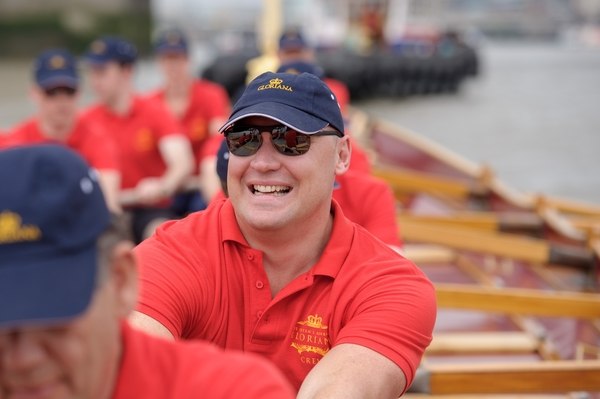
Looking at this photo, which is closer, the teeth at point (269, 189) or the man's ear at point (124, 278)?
the man's ear at point (124, 278)

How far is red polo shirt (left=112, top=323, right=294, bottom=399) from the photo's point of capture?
122 centimetres

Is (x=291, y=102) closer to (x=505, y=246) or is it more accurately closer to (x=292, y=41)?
(x=505, y=246)

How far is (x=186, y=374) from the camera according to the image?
125 cm

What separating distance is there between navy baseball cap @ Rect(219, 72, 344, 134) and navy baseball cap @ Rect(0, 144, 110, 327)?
0.90 meters

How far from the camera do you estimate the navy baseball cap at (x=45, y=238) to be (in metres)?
1.07

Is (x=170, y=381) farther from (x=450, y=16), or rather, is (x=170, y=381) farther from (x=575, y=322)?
(x=450, y=16)

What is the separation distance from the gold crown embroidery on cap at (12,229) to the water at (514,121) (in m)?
9.27

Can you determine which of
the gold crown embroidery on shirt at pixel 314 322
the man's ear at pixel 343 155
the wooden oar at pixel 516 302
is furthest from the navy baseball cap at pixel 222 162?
the wooden oar at pixel 516 302

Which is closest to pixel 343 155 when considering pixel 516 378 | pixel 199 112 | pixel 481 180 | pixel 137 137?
pixel 516 378

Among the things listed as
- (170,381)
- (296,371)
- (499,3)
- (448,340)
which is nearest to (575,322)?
(448,340)

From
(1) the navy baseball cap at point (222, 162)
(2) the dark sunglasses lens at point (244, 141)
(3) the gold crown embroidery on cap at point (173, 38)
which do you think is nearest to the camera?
(2) the dark sunglasses lens at point (244, 141)

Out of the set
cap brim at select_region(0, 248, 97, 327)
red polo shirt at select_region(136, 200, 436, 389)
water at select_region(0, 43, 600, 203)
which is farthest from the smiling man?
water at select_region(0, 43, 600, 203)

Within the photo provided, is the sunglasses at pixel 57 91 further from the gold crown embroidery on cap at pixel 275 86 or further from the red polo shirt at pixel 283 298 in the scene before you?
the gold crown embroidery on cap at pixel 275 86

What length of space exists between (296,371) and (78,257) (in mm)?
1000
